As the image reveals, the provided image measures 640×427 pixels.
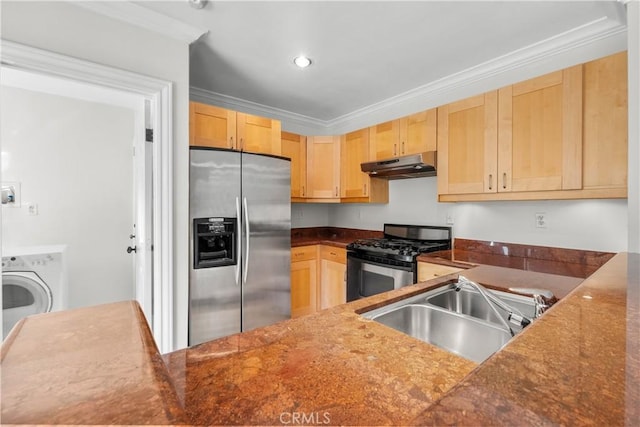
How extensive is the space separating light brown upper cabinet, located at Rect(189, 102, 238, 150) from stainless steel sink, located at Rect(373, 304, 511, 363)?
2.04 metres

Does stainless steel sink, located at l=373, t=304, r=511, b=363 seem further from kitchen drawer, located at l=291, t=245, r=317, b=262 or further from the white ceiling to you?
kitchen drawer, located at l=291, t=245, r=317, b=262

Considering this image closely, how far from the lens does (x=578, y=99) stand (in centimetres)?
178

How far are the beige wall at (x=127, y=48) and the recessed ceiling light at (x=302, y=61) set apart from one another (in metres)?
0.81

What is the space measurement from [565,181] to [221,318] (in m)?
2.58

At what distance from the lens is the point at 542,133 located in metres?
1.92

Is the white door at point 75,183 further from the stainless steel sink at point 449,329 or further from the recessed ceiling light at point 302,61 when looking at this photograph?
the stainless steel sink at point 449,329

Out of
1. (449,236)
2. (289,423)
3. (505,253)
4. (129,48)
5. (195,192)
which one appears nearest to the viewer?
(289,423)

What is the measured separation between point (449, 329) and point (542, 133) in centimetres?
161

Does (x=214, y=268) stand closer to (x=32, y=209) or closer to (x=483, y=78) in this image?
(x=32, y=209)

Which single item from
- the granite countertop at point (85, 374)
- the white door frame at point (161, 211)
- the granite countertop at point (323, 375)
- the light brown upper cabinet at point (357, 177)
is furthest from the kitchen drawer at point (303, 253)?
the granite countertop at point (85, 374)

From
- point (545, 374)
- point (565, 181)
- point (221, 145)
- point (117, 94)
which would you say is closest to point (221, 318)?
point (221, 145)

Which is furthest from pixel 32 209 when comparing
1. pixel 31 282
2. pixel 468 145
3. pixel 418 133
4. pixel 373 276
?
pixel 468 145

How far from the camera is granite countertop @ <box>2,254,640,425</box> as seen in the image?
34cm

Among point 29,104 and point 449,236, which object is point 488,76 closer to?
point 449,236
